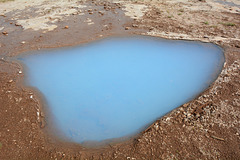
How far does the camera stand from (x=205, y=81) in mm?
5031

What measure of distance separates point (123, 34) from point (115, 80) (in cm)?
291

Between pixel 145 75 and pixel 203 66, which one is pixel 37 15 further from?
pixel 203 66

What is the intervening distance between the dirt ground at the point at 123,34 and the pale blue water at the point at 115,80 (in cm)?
32

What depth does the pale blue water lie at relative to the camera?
162 inches

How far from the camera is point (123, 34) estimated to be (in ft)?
24.5

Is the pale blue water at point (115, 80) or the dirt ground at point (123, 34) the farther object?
the pale blue water at point (115, 80)

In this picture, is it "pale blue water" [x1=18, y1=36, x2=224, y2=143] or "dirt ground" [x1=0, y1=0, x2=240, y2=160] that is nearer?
"dirt ground" [x1=0, y1=0, x2=240, y2=160]

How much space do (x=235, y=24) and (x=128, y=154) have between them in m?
7.20

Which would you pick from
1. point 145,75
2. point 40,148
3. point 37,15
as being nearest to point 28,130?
point 40,148

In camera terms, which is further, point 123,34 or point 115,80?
point 123,34

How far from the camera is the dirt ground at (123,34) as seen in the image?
3355 millimetres

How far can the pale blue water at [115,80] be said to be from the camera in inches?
162

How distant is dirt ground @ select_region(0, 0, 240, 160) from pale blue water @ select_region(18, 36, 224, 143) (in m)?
0.32

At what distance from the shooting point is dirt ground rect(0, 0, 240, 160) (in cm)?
336
